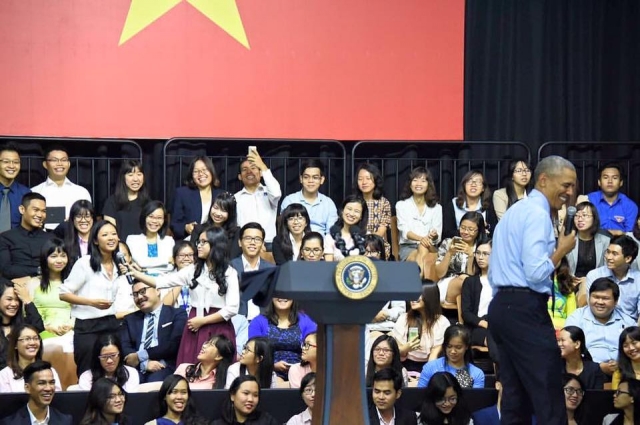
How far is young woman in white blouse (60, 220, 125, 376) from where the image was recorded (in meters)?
7.63

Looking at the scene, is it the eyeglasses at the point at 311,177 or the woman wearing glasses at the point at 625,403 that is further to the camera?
the eyeglasses at the point at 311,177

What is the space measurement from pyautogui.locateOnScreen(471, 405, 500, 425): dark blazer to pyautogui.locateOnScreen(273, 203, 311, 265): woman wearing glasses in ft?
6.75

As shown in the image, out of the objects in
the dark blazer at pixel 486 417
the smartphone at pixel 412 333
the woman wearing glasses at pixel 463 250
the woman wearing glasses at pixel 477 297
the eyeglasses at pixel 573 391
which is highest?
the woman wearing glasses at pixel 463 250

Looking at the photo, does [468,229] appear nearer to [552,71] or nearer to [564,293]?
[564,293]

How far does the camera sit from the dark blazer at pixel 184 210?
9.34 meters

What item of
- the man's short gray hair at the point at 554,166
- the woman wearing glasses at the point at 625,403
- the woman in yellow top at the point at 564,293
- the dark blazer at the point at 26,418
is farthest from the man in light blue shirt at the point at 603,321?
the dark blazer at the point at 26,418

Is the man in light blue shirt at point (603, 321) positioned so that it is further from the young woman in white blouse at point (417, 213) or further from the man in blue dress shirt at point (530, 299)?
the man in blue dress shirt at point (530, 299)

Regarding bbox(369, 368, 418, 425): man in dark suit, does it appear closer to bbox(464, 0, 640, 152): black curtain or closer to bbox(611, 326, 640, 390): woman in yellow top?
bbox(611, 326, 640, 390): woman in yellow top

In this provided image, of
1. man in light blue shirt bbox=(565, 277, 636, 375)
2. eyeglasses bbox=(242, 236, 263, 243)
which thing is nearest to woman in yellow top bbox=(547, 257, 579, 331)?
man in light blue shirt bbox=(565, 277, 636, 375)

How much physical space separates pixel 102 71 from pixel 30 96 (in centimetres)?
59

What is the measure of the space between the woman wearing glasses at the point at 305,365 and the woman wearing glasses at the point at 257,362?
0.14m

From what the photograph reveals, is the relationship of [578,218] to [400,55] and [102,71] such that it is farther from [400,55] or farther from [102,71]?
[102,71]

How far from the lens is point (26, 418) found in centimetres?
679

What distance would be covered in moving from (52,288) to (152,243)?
878 millimetres
